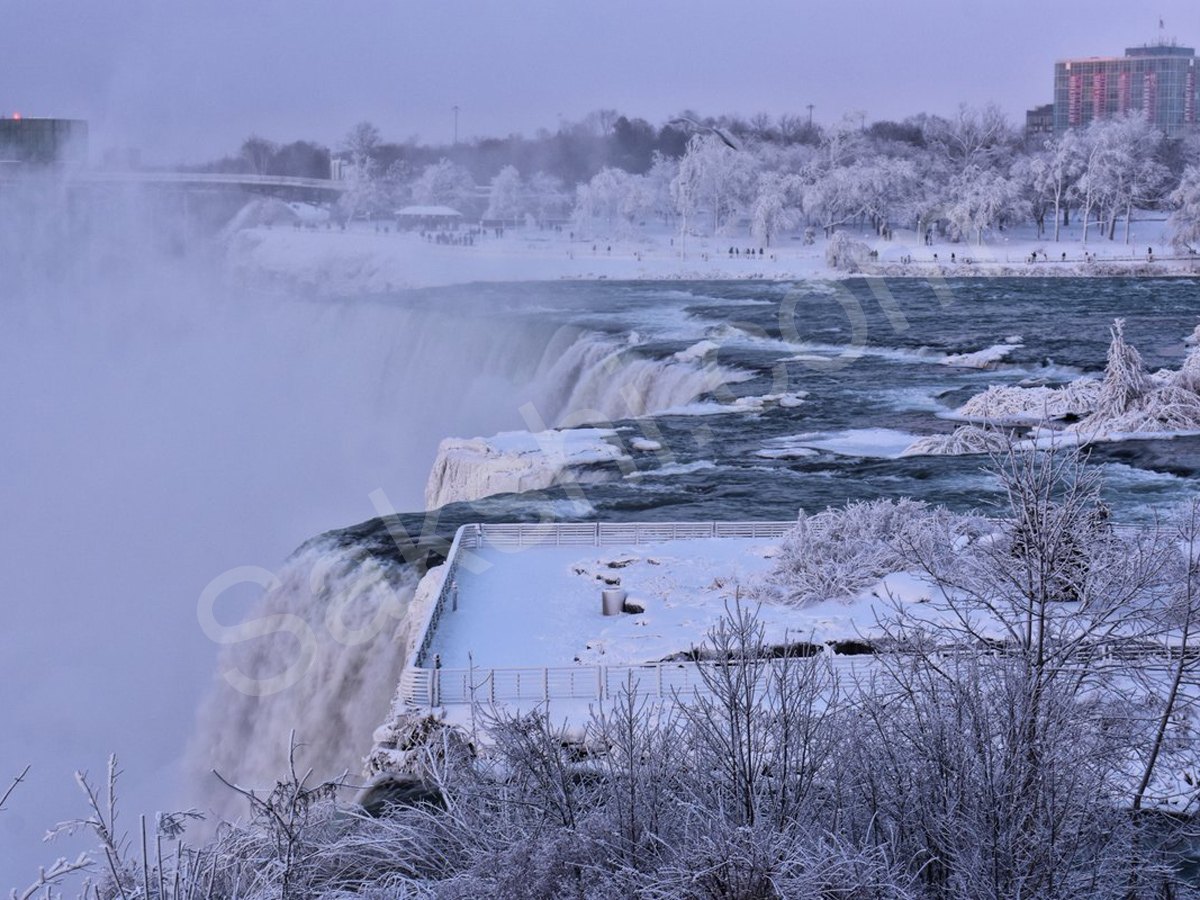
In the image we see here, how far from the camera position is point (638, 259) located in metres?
70.1

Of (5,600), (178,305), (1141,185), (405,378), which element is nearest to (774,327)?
(405,378)

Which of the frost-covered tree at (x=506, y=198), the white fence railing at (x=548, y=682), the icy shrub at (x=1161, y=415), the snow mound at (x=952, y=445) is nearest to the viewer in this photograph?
the white fence railing at (x=548, y=682)

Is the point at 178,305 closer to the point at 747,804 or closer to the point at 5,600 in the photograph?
the point at 5,600

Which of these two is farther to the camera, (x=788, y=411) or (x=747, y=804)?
(x=788, y=411)

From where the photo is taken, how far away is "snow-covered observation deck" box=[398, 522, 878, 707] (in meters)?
13.2

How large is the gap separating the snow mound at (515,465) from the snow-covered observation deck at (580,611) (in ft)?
19.3

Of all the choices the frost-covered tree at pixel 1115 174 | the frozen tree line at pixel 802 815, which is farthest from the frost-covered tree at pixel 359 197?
the frozen tree line at pixel 802 815

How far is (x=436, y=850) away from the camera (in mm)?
9008

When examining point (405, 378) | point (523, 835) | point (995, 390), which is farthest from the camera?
point (405, 378)

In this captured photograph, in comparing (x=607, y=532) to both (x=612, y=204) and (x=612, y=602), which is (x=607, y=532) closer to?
(x=612, y=602)

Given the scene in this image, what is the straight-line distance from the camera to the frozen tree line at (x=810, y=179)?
7231 centimetres

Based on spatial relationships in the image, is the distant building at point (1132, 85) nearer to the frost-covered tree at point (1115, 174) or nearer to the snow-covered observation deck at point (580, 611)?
the frost-covered tree at point (1115, 174)

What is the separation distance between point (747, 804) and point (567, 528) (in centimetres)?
1097

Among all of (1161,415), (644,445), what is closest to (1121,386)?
(1161,415)
